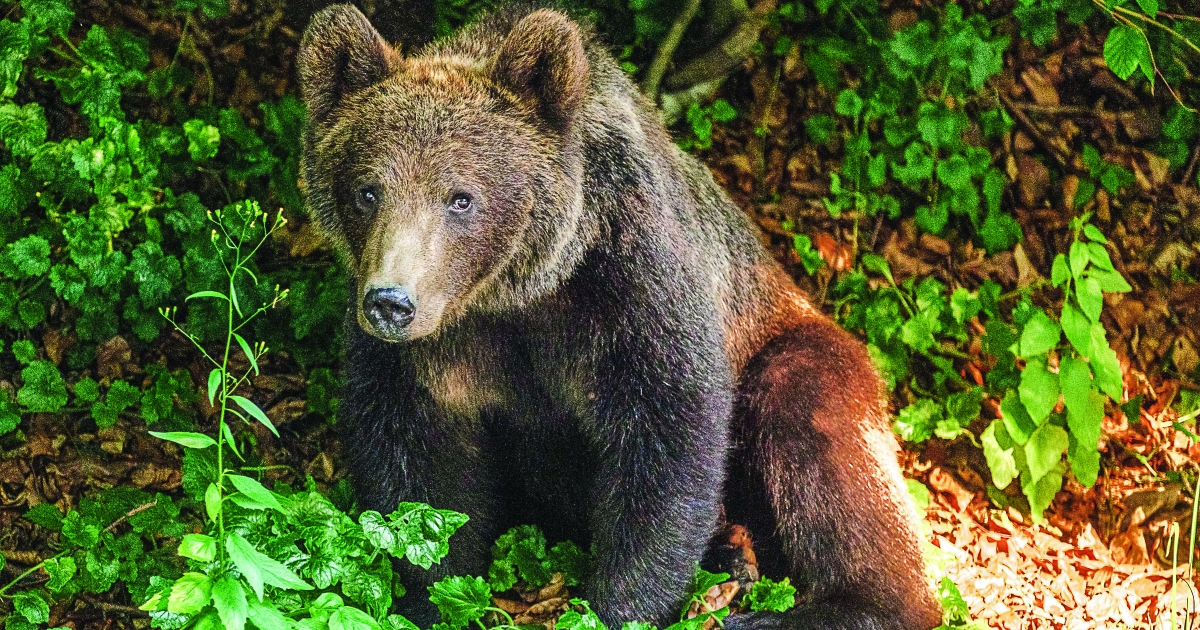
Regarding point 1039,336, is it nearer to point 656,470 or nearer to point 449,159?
point 656,470

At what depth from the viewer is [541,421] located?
4641mm

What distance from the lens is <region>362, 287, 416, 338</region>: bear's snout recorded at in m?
3.49

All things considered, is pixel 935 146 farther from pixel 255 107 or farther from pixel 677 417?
pixel 255 107

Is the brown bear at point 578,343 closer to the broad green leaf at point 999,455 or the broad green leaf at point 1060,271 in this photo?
the broad green leaf at point 999,455

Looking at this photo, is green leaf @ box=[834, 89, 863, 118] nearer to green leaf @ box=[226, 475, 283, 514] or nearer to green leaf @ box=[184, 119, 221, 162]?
green leaf @ box=[184, 119, 221, 162]

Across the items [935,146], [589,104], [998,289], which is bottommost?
[998,289]

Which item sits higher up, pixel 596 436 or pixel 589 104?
pixel 589 104

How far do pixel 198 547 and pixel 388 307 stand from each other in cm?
93

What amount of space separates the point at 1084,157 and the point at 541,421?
381 centimetres

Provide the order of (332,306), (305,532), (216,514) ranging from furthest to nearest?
(332,306), (305,532), (216,514)

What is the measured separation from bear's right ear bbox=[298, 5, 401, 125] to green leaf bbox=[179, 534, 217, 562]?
5.68ft

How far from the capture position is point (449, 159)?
381cm

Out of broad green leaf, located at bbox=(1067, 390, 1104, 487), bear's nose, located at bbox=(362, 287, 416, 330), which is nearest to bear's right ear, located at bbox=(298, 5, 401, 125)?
bear's nose, located at bbox=(362, 287, 416, 330)

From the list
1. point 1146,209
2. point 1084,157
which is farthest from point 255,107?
point 1146,209
